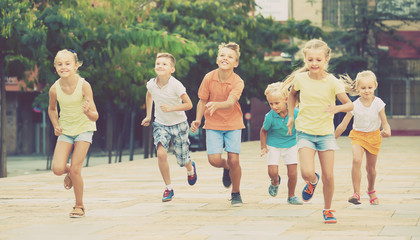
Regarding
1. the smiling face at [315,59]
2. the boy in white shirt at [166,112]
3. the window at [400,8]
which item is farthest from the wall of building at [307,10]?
the smiling face at [315,59]

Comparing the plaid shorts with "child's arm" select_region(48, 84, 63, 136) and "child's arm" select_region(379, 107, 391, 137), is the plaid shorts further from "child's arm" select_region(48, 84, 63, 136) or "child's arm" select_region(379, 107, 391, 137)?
"child's arm" select_region(379, 107, 391, 137)

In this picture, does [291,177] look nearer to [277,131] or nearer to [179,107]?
[277,131]

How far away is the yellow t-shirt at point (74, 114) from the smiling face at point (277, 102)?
1.93 m

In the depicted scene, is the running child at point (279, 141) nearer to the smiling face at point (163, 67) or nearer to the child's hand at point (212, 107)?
the child's hand at point (212, 107)

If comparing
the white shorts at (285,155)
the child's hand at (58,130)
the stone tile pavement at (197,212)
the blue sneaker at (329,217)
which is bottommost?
the stone tile pavement at (197,212)

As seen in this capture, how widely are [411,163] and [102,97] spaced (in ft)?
34.8

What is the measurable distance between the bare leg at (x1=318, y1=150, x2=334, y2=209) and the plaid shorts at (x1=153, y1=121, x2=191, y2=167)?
228 cm

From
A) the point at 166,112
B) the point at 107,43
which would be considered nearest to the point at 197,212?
the point at 166,112

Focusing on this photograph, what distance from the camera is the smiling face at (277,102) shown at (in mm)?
8719

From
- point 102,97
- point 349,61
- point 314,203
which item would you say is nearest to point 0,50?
point 102,97

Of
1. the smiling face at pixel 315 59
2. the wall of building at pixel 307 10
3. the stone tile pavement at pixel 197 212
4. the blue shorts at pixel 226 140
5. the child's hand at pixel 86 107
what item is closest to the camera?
the stone tile pavement at pixel 197 212

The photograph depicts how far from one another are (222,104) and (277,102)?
Result: 62cm

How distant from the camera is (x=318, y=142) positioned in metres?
7.39

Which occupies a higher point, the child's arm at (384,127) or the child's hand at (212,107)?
the child's hand at (212,107)
